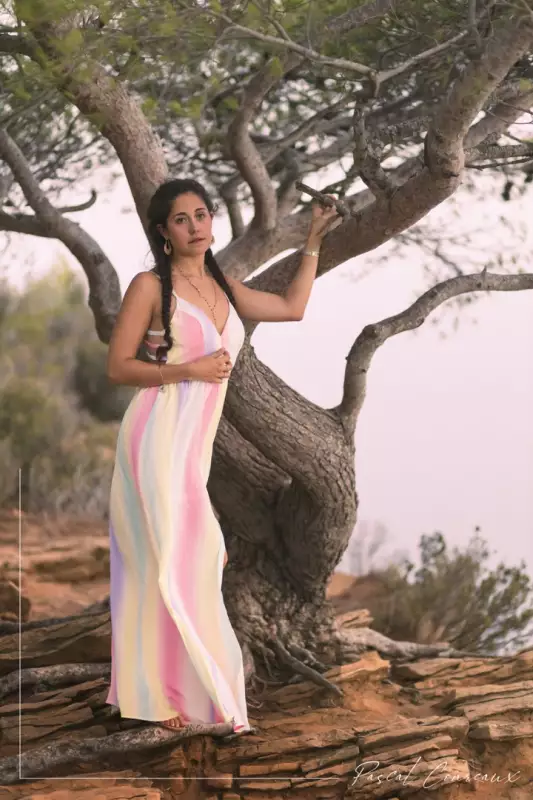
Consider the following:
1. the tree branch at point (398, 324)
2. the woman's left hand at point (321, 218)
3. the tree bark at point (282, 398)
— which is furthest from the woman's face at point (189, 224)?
the tree branch at point (398, 324)

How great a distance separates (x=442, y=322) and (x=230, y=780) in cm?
289

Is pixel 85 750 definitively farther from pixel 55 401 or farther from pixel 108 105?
pixel 55 401

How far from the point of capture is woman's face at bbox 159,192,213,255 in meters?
3.47

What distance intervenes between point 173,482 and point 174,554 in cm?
23

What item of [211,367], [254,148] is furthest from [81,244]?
[211,367]

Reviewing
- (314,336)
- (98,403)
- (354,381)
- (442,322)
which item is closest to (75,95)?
(354,381)

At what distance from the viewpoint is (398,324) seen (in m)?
4.43

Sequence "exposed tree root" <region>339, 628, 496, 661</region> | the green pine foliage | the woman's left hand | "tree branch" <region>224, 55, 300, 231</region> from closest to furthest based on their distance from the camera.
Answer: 1. the woman's left hand
2. "tree branch" <region>224, 55, 300, 231</region>
3. "exposed tree root" <region>339, 628, 496, 661</region>
4. the green pine foliage

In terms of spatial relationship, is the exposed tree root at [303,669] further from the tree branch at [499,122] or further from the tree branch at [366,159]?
the tree branch at [499,122]

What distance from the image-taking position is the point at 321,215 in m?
3.80

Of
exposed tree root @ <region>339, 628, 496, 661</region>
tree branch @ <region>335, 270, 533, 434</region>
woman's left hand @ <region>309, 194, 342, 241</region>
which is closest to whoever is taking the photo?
woman's left hand @ <region>309, 194, 342, 241</region>

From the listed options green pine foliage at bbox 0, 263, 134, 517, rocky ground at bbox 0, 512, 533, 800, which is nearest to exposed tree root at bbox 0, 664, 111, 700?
rocky ground at bbox 0, 512, 533, 800

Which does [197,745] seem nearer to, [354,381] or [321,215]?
[354,381]

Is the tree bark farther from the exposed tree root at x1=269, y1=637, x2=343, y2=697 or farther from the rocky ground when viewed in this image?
the rocky ground
